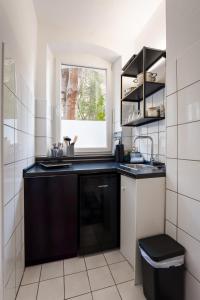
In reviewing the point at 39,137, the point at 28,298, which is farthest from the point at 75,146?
the point at 28,298

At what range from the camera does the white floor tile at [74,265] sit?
1.35 metres

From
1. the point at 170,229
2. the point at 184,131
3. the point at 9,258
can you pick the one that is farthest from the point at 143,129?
the point at 9,258

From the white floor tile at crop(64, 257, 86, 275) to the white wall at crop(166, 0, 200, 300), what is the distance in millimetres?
797

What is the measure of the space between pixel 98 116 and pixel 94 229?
4.72 ft

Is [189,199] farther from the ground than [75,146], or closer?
closer

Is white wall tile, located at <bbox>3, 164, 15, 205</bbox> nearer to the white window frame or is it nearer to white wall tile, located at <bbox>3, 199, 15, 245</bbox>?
white wall tile, located at <bbox>3, 199, 15, 245</bbox>

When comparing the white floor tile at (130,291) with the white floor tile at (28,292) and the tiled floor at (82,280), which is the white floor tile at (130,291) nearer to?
the tiled floor at (82,280)

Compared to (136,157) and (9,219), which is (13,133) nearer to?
(9,219)

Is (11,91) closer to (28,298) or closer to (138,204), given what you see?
(138,204)

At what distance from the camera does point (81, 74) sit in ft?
7.28

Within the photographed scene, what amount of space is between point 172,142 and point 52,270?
4.64ft

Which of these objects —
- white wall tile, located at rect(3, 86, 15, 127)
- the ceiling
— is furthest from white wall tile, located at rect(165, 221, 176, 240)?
the ceiling

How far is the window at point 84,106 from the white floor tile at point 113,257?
1202 millimetres

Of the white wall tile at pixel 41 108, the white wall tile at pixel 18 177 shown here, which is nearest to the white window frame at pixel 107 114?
the white wall tile at pixel 41 108
